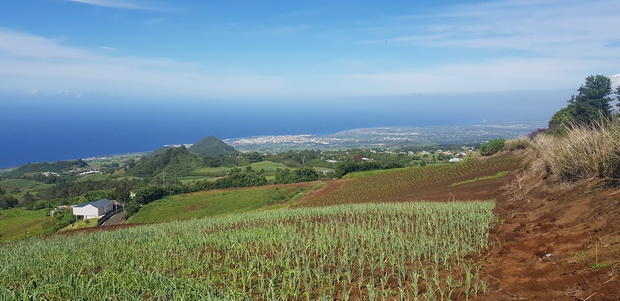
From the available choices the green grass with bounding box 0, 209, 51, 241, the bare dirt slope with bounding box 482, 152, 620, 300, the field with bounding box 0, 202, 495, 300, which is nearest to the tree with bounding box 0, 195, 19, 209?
the green grass with bounding box 0, 209, 51, 241

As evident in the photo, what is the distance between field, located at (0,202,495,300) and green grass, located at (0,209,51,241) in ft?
91.2

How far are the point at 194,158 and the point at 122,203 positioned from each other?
125 ft

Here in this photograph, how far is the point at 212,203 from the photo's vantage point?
4150 centimetres

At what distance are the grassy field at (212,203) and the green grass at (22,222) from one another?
26.9ft

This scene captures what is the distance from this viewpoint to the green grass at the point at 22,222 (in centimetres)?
3550

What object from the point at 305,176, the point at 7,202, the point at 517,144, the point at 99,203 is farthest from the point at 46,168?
the point at 517,144

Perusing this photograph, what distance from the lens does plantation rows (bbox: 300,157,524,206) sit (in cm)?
3234

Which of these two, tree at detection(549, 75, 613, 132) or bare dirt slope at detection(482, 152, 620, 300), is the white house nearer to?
bare dirt slope at detection(482, 152, 620, 300)

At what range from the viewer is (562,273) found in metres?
6.05

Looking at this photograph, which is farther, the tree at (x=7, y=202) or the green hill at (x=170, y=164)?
the green hill at (x=170, y=164)

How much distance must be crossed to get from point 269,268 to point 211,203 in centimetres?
3554

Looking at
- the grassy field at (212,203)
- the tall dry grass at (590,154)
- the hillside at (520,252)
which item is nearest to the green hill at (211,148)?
the grassy field at (212,203)

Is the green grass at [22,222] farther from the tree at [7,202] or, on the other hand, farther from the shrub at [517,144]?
the shrub at [517,144]

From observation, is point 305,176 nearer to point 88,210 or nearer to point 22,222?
point 88,210
